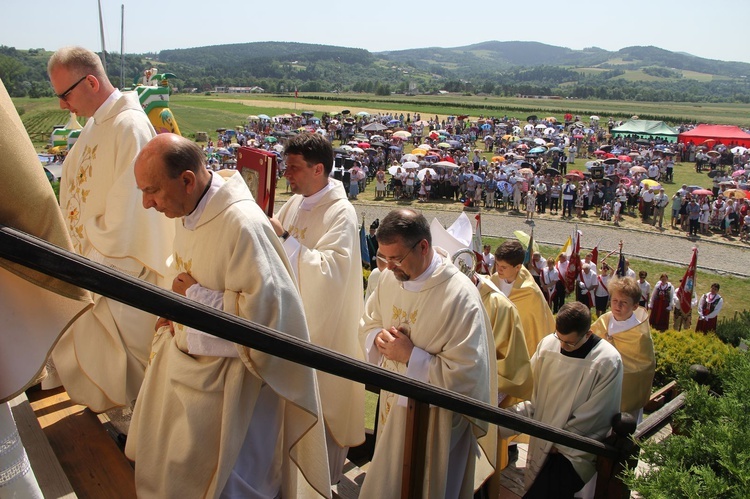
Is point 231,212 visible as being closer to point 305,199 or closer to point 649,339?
point 305,199

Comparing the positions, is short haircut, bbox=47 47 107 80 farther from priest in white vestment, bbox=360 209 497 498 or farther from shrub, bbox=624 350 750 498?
shrub, bbox=624 350 750 498

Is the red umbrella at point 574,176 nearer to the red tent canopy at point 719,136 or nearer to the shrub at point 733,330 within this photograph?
the shrub at point 733,330

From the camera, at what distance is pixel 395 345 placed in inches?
125

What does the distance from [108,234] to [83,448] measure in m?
1.12

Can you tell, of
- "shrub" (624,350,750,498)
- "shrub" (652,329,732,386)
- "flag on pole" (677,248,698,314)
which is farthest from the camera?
"flag on pole" (677,248,698,314)

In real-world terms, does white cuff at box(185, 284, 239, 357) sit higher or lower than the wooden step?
higher

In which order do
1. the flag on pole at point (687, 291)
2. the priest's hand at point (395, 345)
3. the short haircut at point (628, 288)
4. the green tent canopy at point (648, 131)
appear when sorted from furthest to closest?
the green tent canopy at point (648, 131), the flag on pole at point (687, 291), the short haircut at point (628, 288), the priest's hand at point (395, 345)

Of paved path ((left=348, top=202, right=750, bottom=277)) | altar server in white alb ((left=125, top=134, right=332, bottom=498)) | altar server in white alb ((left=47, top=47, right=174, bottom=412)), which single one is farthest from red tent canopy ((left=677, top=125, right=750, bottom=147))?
altar server in white alb ((left=125, top=134, right=332, bottom=498))

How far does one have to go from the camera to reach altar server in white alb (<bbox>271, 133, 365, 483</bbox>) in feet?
12.1

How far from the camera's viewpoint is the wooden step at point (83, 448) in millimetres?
2814

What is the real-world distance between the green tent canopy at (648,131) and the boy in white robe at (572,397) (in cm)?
5022

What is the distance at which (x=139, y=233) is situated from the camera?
3.50 m

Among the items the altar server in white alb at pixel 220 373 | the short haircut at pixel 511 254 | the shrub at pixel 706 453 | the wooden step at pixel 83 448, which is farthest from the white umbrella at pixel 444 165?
the altar server in white alb at pixel 220 373

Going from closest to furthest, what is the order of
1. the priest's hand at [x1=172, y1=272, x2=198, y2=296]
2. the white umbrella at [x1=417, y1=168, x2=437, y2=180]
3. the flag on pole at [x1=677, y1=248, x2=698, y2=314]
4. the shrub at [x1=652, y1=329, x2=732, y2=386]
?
the priest's hand at [x1=172, y1=272, x2=198, y2=296], the shrub at [x1=652, y1=329, x2=732, y2=386], the flag on pole at [x1=677, y1=248, x2=698, y2=314], the white umbrella at [x1=417, y1=168, x2=437, y2=180]
